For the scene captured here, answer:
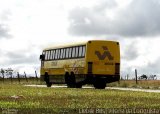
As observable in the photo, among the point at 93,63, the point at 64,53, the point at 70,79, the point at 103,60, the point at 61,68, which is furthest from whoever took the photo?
the point at 61,68

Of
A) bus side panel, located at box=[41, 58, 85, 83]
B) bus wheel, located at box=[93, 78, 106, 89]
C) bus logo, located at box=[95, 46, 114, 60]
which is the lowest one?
bus wheel, located at box=[93, 78, 106, 89]

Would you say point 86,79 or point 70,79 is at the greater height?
point 70,79

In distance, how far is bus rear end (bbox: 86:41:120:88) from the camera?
41.9 m

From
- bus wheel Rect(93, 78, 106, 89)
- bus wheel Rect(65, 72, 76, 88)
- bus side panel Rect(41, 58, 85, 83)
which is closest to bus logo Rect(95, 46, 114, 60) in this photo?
bus side panel Rect(41, 58, 85, 83)

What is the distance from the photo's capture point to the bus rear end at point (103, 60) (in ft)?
137

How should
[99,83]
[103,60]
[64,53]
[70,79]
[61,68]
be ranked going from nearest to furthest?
[103,60] → [99,83] → [70,79] → [64,53] → [61,68]

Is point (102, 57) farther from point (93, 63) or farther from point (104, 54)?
point (93, 63)

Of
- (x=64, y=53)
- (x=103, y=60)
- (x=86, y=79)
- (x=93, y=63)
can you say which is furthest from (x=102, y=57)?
(x=64, y=53)

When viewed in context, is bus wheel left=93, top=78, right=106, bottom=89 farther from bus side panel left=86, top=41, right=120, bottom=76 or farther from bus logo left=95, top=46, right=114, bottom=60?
bus logo left=95, top=46, right=114, bottom=60

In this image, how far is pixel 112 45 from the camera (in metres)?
42.5

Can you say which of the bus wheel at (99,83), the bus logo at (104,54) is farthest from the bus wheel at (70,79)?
the bus logo at (104,54)

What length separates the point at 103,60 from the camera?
42.3m

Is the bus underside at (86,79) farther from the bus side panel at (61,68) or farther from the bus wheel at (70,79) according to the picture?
the bus side panel at (61,68)

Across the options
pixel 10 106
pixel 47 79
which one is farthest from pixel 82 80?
pixel 10 106
